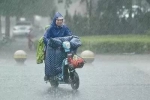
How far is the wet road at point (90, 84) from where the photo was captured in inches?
472

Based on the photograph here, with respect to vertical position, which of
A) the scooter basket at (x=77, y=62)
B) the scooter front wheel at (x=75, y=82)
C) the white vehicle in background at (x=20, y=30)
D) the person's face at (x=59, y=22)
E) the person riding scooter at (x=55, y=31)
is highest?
the person's face at (x=59, y=22)

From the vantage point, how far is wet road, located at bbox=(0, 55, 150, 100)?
39.3ft

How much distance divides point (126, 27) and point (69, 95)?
74.2 feet

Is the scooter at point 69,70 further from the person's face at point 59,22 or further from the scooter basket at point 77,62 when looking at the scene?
the person's face at point 59,22

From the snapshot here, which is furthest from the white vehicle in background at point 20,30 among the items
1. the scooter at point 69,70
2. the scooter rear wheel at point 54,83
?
the scooter at point 69,70

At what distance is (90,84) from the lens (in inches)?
556

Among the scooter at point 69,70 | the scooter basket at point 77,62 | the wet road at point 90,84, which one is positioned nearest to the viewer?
the wet road at point 90,84

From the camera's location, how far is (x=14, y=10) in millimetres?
32844

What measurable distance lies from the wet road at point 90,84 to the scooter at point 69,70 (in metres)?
0.21

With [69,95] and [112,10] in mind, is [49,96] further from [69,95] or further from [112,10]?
[112,10]

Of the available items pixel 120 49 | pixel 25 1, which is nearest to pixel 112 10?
pixel 25 1

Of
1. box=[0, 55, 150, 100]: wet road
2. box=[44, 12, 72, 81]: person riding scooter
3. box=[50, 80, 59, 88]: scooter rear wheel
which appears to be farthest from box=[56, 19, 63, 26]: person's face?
box=[0, 55, 150, 100]: wet road

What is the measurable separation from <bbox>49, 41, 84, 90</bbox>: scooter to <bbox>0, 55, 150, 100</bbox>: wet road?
0.70 feet

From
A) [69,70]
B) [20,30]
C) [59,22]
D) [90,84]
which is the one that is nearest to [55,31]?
[59,22]
